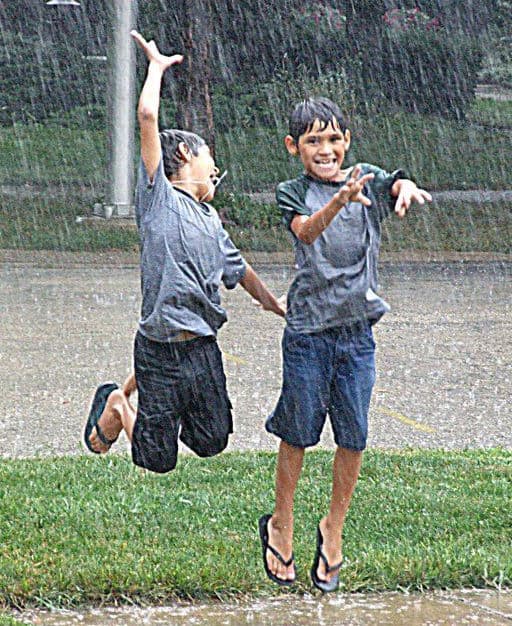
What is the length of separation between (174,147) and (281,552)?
4.80 feet

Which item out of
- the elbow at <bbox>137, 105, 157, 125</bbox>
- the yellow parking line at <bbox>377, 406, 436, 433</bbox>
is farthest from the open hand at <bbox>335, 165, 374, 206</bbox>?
the yellow parking line at <bbox>377, 406, 436, 433</bbox>

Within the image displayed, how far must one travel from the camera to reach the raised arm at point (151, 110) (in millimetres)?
4141

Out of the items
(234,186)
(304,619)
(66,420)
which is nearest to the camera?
(304,619)

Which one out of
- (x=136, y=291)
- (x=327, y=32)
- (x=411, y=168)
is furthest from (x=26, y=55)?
(x=136, y=291)

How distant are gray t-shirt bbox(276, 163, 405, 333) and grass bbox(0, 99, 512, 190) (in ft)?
63.9

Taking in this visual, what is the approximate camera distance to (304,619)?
4793 mm

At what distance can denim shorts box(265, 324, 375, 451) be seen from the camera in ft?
14.2

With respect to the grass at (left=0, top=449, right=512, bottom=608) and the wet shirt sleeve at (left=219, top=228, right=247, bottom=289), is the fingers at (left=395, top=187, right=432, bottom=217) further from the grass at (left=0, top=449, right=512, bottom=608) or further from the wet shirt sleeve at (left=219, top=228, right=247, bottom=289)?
the grass at (left=0, top=449, right=512, bottom=608)

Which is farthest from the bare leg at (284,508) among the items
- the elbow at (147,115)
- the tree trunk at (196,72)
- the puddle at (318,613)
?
the tree trunk at (196,72)

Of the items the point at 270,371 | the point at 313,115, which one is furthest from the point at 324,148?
the point at 270,371

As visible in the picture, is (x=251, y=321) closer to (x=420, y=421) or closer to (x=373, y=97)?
(x=420, y=421)

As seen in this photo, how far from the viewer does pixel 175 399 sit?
14.2 ft

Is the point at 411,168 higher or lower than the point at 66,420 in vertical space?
lower

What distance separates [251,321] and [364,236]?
8209mm
